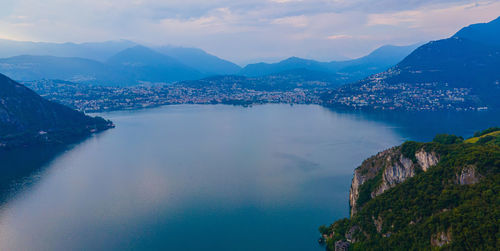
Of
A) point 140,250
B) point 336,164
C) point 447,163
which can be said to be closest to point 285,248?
point 140,250

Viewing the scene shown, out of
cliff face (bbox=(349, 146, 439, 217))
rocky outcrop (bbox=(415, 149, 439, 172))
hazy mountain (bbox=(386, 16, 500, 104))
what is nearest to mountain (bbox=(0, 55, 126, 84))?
hazy mountain (bbox=(386, 16, 500, 104))

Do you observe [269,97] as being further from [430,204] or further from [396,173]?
[430,204]

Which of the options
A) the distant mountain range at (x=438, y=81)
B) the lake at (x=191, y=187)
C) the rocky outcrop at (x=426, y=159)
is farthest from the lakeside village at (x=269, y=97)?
the rocky outcrop at (x=426, y=159)

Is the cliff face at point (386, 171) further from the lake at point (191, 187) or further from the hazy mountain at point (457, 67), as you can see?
the hazy mountain at point (457, 67)

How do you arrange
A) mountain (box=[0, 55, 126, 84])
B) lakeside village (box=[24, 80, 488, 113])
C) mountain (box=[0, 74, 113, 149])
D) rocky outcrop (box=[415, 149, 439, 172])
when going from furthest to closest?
mountain (box=[0, 55, 126, 84]) → lakeside village (box=[24, 80, 488, 113]) → mountain (box=[0, 74, 113, 149]) → rocky outcrop (box=[415, 149, 439, 172])

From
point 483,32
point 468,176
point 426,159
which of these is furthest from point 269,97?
point 468,176

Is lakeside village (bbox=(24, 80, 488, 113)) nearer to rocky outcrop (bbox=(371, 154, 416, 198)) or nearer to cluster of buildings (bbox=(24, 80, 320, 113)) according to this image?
cluster of buildings (bbox=(24, 80, 320, 113))

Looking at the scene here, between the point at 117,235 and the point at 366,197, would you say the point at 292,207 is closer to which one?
the point at 366,197
